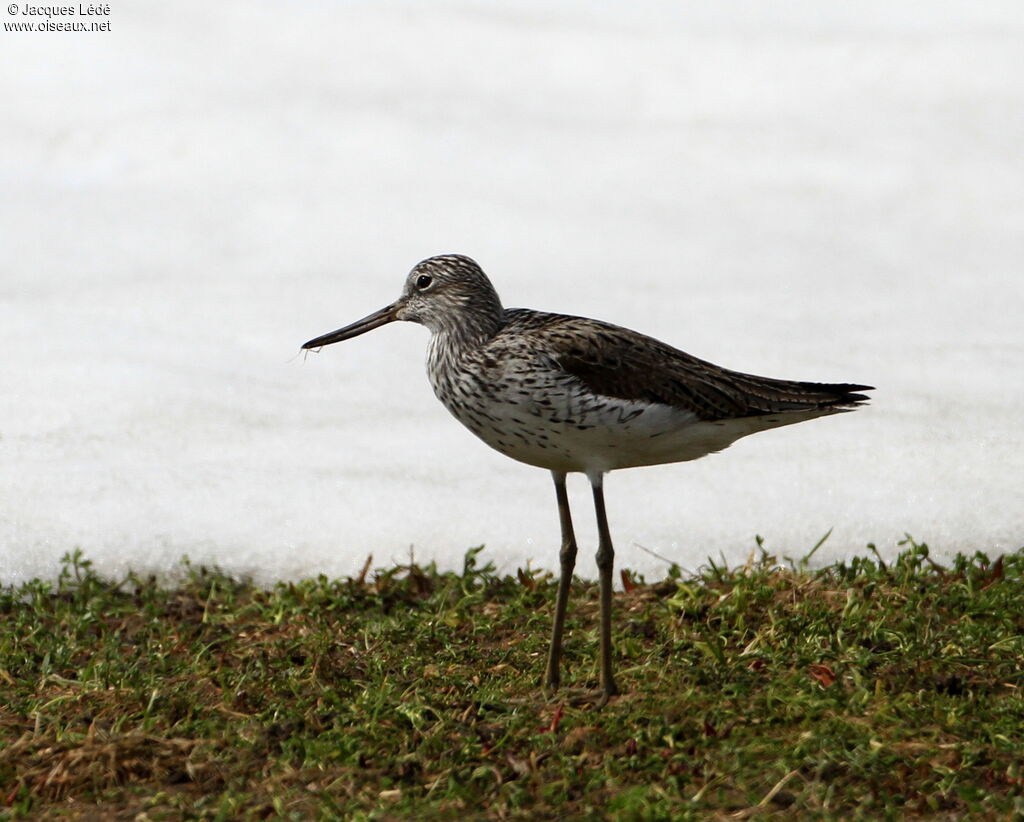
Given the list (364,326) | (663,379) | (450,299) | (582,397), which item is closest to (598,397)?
(582,397)

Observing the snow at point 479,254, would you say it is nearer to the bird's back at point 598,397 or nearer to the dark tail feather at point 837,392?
the dark tail feather at point 837,392

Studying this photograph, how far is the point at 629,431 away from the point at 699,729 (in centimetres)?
136

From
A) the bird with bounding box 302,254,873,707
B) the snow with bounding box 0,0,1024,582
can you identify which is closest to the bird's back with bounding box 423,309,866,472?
the bird with bounding box 302,254,873,707

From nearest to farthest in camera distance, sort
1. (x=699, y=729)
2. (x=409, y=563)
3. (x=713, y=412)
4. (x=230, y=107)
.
Answer: 1. (x=699, y=729)
2. (x=713, y=412)
3. (x=409, y=563)
4. (x=230, y=107)

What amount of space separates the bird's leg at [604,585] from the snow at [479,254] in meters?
1.79

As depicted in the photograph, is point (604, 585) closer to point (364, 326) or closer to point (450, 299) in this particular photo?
point (450, 299)

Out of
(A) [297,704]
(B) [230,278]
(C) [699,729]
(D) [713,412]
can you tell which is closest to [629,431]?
(D) [713,412]

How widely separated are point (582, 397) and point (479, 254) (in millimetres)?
7398

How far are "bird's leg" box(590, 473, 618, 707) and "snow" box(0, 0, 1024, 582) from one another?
5.89 ft

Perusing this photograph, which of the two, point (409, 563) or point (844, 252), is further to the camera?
point (844, 252)

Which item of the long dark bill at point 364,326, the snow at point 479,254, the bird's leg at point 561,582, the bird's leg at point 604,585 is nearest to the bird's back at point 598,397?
the bird's leg at point 604,585

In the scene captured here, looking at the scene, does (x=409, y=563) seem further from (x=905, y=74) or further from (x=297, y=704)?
(x=905, y=74)

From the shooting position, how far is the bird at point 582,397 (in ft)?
20.1

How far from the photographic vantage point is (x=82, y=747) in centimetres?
530
